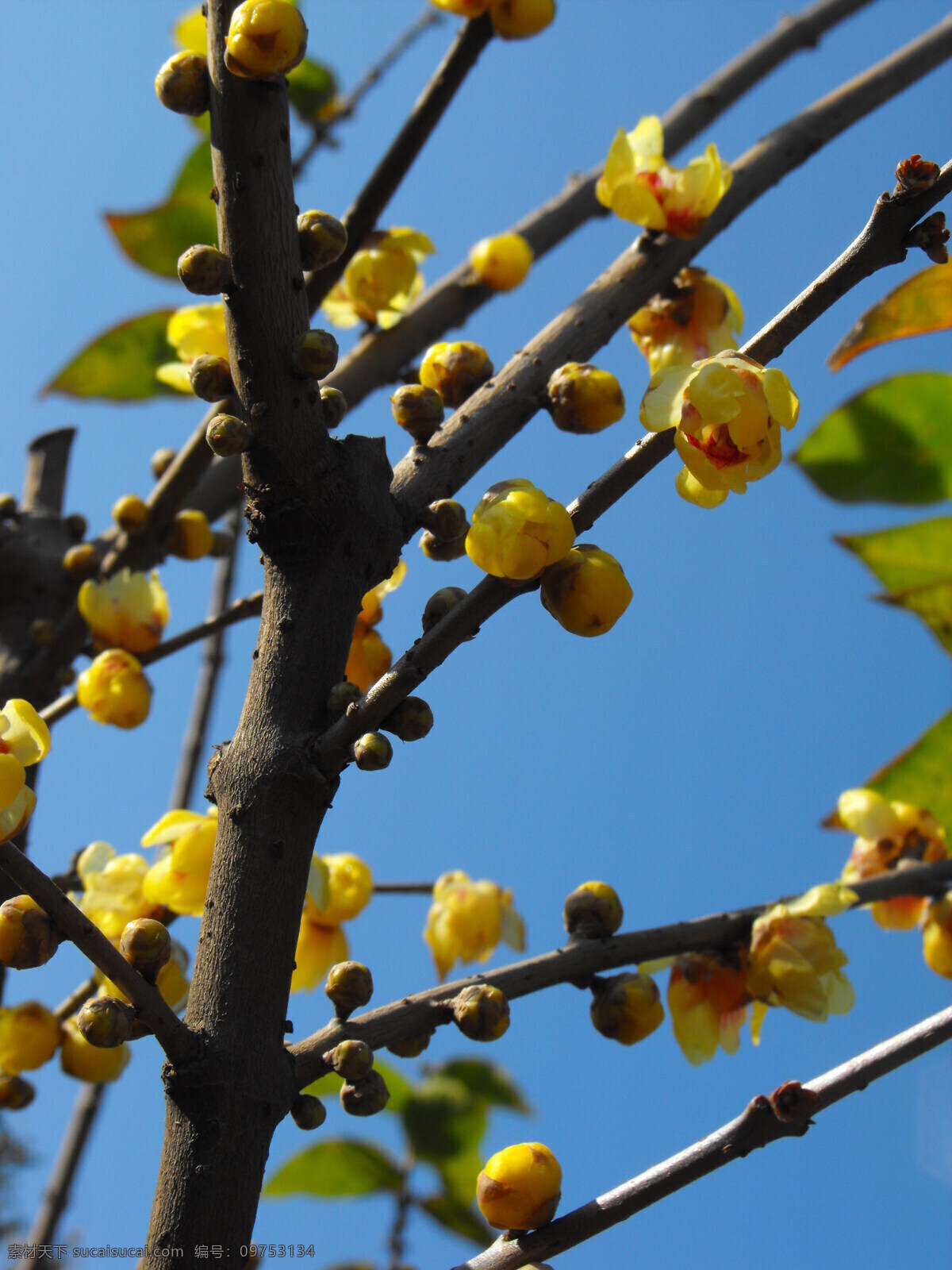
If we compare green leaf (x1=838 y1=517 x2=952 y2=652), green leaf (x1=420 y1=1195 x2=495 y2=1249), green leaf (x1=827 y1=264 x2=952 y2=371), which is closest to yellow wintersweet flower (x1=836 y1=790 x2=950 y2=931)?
green leaf (x1=838 y1=517 x2=952 y2=652)

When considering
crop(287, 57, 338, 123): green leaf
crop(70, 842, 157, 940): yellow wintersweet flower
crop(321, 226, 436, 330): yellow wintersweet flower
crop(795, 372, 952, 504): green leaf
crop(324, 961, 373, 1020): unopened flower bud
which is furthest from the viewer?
crop(287, 57, 338, 123): green leaf

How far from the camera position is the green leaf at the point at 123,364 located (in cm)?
246

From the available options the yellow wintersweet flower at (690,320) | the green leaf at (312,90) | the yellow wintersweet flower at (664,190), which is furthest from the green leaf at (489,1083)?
the green leaf at (312,90)

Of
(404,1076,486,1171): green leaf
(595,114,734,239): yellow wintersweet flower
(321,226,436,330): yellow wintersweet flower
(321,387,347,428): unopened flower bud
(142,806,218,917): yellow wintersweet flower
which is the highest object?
(321,226,436,330): yellow wintersweet flower

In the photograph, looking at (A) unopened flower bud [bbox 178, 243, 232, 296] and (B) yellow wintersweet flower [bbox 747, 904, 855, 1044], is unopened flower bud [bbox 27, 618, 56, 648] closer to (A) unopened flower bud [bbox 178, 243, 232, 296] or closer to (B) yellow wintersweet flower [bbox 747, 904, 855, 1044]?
(A) unopened flower bud [bbox 178, 243, 232, 296]

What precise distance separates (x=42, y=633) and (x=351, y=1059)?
110 centimetres

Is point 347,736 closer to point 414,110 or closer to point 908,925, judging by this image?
point 414,110

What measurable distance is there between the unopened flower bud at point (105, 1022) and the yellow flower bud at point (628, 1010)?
0.62 metres

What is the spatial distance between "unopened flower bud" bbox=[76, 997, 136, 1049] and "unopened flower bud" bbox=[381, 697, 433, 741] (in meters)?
0.38

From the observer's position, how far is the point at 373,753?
1.10 m

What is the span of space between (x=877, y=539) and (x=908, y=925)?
75cm

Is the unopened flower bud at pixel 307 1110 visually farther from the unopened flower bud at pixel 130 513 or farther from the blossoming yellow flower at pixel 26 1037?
the unopened flower bud at pixel 130 513

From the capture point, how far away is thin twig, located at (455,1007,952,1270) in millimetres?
1114

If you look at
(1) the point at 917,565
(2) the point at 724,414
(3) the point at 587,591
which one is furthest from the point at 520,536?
(1) the point at 917,565
